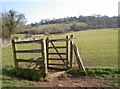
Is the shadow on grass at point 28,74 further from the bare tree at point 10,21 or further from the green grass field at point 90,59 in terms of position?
the bare tree at point 10,21

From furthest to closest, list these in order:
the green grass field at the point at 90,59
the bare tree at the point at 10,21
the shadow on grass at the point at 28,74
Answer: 1. the bare tree at the point at 10,21
2. the shadow on grass at the point at 28,74
3. the green grass field at the point at 90,59

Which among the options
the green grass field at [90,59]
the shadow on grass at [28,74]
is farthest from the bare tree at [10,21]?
the shadow on grass at [28,74]

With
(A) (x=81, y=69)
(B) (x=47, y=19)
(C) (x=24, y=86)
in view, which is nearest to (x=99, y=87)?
(A) (x=81, y=69)

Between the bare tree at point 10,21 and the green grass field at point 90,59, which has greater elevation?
the bare tree at point 10,21

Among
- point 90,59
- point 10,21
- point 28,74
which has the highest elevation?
point 10,21

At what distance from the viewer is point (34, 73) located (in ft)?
20.1

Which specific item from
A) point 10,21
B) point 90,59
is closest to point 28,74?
point 90,59

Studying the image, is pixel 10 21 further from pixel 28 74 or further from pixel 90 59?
pixel 28 74

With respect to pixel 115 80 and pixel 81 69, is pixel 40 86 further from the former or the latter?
pixel 115 80

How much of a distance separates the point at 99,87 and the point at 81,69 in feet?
5.81

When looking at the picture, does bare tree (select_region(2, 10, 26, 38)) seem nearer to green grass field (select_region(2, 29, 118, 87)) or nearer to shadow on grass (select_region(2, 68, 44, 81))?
green grass field (select_region(2, 29, 118, 87))

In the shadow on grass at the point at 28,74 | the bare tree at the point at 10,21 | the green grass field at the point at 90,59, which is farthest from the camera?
the bare tree at the point at 10,21

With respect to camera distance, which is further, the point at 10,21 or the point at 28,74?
the point at 10,21

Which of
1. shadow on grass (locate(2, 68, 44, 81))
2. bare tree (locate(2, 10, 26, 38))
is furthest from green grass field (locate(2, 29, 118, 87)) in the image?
bare tree (locate(2, 10, 26, 38))
